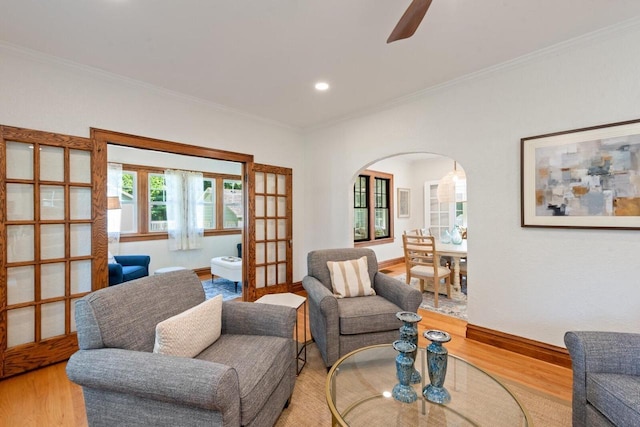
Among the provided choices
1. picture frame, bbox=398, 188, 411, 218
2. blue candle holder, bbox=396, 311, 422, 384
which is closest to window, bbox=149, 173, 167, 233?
picture frame, bbox=398, 188, 411, 218

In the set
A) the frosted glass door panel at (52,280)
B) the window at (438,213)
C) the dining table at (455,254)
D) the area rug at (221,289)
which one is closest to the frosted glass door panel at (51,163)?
the frosted glass door panel at (52,280)

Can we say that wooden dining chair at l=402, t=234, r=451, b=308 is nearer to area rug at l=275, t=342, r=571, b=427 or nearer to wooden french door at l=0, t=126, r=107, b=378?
area rug at l=275, t=342, r=571, b=427

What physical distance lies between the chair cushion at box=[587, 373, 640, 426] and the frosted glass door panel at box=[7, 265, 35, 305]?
12.7ft

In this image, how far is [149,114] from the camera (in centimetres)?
302

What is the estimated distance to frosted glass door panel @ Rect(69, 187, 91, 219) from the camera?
8.48 ft

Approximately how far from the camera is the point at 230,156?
3715 millimetres

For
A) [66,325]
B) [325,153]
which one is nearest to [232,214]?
[325,153]

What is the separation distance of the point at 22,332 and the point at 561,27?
4.82m

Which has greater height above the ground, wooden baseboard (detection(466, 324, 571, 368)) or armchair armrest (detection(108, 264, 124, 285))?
armchair armrest (detection(108, 264, 124, 285))

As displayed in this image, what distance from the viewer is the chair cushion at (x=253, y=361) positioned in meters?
1.34

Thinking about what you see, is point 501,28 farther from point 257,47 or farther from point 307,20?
point 257,47

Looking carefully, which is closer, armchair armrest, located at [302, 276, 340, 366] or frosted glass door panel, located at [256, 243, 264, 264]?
armchair armrest, located at [302, 276, 340, 366]

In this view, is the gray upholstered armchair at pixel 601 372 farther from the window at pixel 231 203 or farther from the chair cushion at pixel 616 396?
the window at pixel 231 203

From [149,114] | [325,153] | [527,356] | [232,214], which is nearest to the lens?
[527,356]
